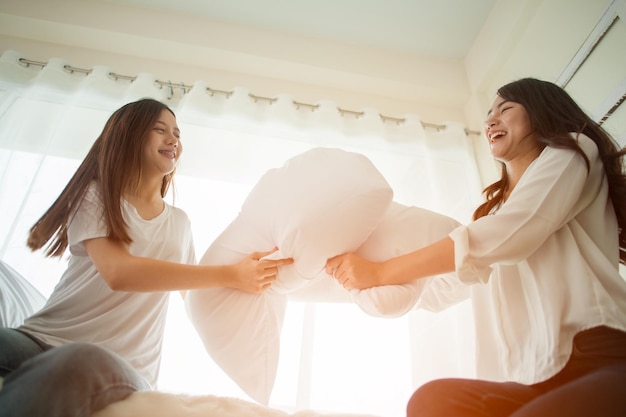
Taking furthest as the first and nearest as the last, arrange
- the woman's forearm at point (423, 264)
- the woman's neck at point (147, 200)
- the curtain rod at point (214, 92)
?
the curtain rod at point (214, 92)
the woman's neck at point (147, 200)
the woman's forearm at point (423, 264)

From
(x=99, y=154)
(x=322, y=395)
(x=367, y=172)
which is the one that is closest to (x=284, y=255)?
(x=367, y=172)

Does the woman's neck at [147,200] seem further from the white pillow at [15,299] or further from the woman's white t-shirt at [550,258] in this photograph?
the woman's white t-shirt at [550,258]

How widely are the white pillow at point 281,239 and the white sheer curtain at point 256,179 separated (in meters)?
0.52

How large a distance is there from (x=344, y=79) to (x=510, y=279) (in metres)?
1.69

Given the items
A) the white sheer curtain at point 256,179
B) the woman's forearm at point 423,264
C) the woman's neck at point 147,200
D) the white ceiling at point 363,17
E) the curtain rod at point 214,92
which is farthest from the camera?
the white ceiling at point 363,17

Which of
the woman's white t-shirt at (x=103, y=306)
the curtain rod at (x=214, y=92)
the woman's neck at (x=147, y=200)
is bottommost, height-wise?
the woman's white t-shirt at (x=103, y=306)

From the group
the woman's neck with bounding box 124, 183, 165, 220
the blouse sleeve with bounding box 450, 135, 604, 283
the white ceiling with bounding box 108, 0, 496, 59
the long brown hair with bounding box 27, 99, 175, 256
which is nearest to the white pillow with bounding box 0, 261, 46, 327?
the long brown hair with bounding box 27, 99, 175, 256

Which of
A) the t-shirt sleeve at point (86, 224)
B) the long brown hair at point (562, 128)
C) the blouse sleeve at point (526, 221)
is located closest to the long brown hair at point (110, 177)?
the t-shirt sleeve at point (86, 224)

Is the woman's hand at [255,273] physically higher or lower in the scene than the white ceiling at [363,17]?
lower

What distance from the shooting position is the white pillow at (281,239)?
36.1 inches

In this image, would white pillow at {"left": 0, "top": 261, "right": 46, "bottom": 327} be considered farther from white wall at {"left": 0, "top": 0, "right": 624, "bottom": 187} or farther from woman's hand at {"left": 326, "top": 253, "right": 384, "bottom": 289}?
white wall at {"left": 0, "top": 0, "right": 624, "bottom": 187}

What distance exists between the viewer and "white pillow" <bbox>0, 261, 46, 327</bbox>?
3.26 ft

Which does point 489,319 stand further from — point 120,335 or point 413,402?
point 120,335

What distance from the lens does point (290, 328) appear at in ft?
5.18
